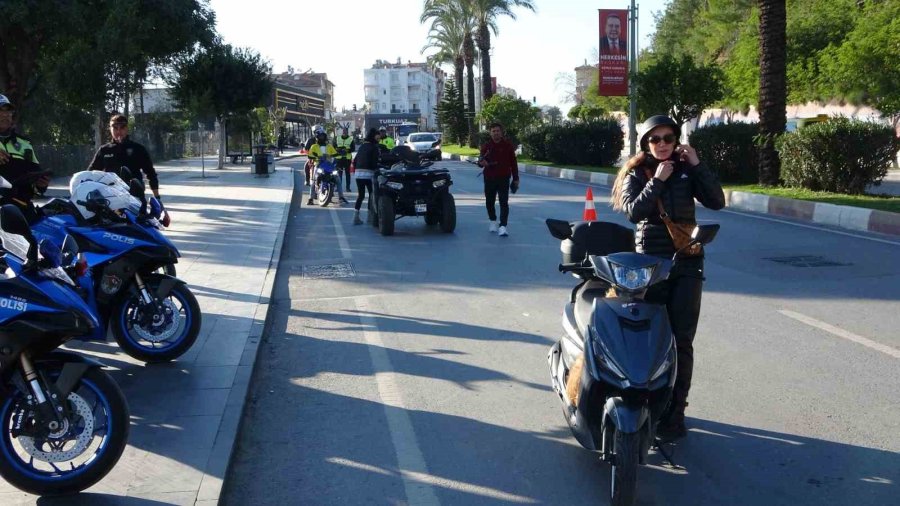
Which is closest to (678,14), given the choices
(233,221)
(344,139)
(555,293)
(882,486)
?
(344,139)

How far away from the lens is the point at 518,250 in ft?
41.1

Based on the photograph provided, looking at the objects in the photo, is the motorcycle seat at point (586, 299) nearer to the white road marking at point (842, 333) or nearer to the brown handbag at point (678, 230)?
the brown handbag at point (678, 230)

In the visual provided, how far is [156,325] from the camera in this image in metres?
6.44

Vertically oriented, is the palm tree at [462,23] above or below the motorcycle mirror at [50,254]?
above

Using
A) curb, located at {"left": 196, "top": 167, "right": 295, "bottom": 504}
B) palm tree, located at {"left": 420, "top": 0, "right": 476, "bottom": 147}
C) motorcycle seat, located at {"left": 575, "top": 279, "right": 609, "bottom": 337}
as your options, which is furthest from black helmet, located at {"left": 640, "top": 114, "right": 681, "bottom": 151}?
palm tree, located at {"left": 420, "top": 0, "right": 476, "bottom": 147}

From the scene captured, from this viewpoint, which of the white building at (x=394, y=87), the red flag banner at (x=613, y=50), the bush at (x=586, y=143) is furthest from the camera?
the white building at (x=394, y=87)

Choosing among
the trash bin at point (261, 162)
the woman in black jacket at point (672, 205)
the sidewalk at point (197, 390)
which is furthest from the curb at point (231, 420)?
the trash bin at point (261, 162)

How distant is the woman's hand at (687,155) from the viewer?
4656mm

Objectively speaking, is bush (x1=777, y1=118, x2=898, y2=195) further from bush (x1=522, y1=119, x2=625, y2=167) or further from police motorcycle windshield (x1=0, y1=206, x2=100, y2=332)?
police motorcycle windshield (x1=0, y1=206, x2=100, y2=332)

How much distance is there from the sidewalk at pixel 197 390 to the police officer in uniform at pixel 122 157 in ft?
4.42

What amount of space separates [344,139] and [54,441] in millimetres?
17522

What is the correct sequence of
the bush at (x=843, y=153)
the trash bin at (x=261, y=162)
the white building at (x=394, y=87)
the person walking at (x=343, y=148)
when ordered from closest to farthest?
the bush at (x=843, y=153) < the person walking at (x=343, y=148) < the trash bin at (x=261, y=162) < the white building at (x=394, y=87)

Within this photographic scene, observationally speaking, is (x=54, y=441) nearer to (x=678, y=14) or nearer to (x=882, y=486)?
(x=882, y=486)

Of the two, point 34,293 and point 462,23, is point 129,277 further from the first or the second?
point 462,23
